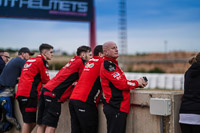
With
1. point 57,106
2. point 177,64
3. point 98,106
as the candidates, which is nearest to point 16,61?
point 57,106

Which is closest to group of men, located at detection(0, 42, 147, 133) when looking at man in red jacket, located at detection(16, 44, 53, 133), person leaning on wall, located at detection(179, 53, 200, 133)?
man in red jacket, located at detection(16, 44, 53, 133)

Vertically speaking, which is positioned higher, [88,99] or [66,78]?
[66,78]

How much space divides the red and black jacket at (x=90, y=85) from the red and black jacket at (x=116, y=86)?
0.36 metres

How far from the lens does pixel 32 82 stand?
5637 millimetres

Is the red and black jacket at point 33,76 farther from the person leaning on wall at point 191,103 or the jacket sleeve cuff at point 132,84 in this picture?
the person leaning on wall at point 191,103

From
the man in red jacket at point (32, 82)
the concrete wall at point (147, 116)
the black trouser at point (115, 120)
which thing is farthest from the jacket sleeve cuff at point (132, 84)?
the man in red jacket at point (32, 82)

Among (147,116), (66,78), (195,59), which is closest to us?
(195,59)

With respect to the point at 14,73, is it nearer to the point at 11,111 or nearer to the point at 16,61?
the point at 16,61

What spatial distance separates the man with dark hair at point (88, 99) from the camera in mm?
4453

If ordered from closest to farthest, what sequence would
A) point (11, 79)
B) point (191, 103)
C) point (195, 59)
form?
point (191, 103), point (195, 59), point (11, 79)

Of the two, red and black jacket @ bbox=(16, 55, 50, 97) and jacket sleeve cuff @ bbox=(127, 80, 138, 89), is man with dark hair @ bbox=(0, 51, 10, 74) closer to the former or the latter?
red and black jacket @ bbox=(16, 55, 50, 97)

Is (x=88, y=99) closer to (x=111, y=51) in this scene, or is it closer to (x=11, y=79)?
(x=111, y=51)

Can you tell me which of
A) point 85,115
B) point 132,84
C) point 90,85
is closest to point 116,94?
point 132,84

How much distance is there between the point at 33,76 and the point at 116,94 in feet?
7.40
